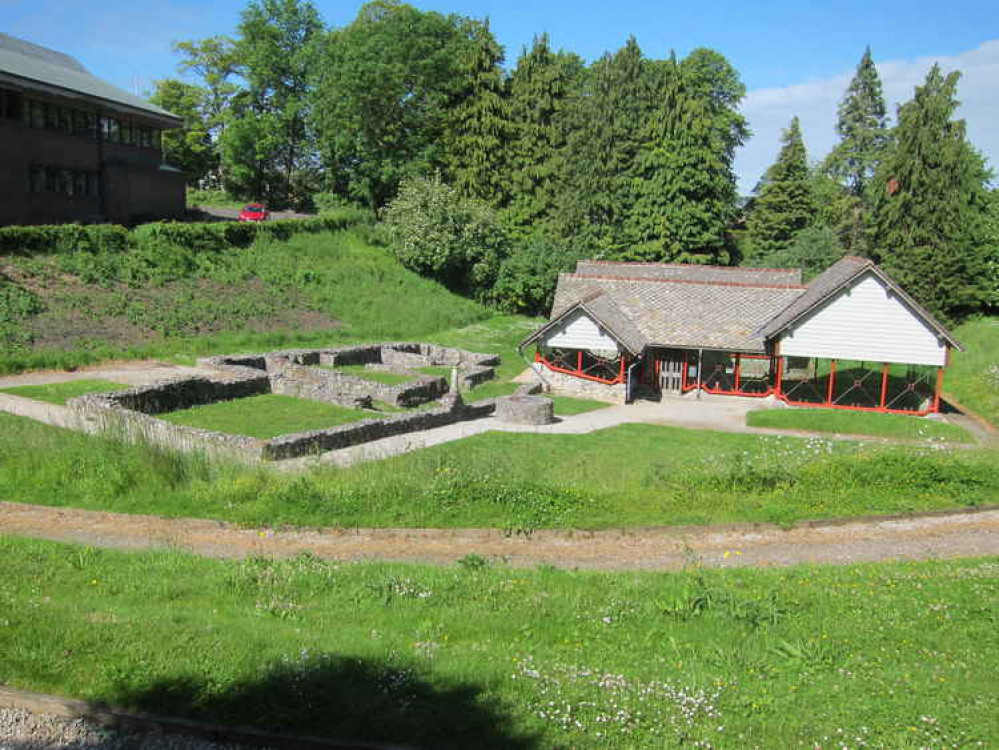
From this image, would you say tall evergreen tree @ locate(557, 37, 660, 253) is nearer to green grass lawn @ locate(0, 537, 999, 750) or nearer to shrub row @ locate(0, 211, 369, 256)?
shrub row @ locate(0, 211, 369, 256)

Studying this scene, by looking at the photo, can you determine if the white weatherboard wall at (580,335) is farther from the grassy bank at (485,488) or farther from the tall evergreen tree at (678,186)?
the tall evergreen tree at (678,186)

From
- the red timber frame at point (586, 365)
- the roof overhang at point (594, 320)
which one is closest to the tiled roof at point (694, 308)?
the roof overhang at point (594, 320)

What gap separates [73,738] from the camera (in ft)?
23.9

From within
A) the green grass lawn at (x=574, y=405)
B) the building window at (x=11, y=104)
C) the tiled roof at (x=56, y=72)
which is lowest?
the green grass lawn at (x=574, y=405)

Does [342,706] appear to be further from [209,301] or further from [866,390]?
[209,301]

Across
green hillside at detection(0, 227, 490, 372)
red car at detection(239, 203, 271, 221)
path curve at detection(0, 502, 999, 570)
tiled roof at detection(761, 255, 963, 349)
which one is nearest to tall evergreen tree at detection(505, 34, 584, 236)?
green hillside at detection(0, 227, 490, 372)

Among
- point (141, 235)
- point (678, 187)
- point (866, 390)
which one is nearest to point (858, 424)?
point (866, 390)

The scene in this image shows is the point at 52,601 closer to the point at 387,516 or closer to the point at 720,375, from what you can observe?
the point at 387,516

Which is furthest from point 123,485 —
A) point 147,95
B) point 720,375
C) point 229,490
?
point 147,95

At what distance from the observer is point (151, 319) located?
38.3 meters

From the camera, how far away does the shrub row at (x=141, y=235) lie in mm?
38594

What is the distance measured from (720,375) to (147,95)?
214ft

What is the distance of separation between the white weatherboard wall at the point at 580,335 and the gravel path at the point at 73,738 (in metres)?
29.4

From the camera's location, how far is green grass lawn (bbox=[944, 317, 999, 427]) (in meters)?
34.2
